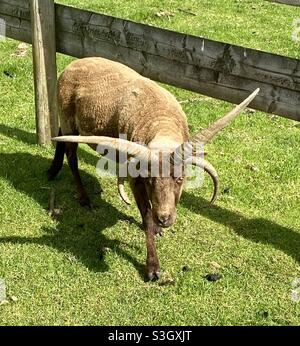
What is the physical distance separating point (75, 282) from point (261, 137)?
445cm

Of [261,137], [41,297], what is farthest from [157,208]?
[261,137]

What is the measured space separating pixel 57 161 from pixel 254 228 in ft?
9.12

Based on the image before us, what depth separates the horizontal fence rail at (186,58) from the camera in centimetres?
617

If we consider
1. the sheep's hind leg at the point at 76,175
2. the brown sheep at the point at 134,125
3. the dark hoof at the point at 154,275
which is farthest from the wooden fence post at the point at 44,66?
the dark hoof at the point at 154,275

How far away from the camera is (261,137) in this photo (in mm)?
9070

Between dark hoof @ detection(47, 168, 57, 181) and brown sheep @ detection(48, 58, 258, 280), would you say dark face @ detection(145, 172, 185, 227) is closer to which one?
brown sheep @ detection(48, 58, 258, 280)

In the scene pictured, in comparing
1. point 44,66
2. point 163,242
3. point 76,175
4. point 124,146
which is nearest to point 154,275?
point 163,242

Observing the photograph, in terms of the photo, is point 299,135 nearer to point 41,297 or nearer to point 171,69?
point 171,69

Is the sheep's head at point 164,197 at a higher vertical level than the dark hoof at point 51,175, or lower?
higher

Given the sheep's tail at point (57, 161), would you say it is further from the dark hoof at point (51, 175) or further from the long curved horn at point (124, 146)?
the long curved horn at point (124, 146)

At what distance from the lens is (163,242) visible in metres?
6.57

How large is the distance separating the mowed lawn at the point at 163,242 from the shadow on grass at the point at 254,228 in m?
0.01

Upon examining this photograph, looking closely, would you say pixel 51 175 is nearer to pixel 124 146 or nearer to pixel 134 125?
pixel 134 125

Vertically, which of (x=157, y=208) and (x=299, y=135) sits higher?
(x=157, y=208)
